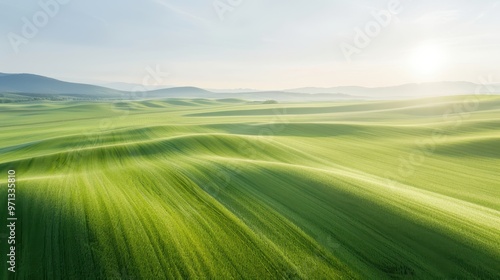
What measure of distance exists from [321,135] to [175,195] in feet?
87.9

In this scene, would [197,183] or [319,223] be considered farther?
[197,183]

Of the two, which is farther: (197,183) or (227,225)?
(197,183)

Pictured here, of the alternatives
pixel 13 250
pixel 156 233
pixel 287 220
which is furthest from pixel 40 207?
pixel 287 220

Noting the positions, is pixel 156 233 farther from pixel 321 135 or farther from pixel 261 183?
pixel 321 135

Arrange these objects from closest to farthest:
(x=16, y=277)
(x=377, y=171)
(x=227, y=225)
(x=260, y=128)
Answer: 1. (x=16, y=277)
2. (x=227, y=225)
3. (x=377, y=171)
4. (x=260, y=128)

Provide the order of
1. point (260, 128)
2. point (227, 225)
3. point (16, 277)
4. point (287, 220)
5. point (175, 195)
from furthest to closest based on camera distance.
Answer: point (260, 128)
point (175, 195)
point (287, 220)
point (227, 225)
point (16, 277)

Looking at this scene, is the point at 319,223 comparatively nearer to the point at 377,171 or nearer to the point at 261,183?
the point at 261,183

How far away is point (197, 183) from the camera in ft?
45.4

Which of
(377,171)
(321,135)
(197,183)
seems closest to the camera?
(197,183)

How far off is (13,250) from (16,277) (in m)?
1.20

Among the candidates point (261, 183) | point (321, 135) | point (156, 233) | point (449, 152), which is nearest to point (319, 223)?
point (261, 183)

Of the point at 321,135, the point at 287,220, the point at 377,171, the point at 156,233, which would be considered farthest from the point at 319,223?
the point at 321,135

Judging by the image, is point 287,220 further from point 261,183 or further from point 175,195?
point 175,195

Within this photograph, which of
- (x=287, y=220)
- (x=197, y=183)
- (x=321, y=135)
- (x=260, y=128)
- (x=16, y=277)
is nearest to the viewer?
(x=16, y=277)
